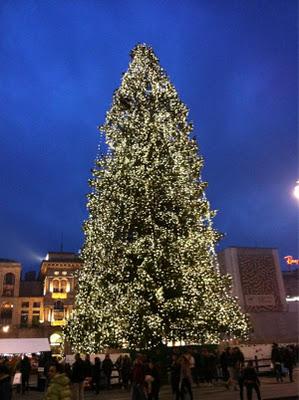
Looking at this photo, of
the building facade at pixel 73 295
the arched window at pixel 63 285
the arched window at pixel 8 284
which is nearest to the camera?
the building facade at pixel 73 295

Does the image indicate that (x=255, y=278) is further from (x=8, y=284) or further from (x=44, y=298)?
(x=8, y=284)

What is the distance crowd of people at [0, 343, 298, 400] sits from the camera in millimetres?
10211

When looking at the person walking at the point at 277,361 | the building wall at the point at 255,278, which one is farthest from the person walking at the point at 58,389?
the building wall at the point at 255,278

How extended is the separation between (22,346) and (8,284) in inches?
2316

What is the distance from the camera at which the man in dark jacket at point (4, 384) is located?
33.4 ft

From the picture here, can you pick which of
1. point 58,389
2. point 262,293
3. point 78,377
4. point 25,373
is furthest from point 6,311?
point 58,389

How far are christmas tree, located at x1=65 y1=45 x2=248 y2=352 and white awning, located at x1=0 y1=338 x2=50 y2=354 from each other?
1.96 m

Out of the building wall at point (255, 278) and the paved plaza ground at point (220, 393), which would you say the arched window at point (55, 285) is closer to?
the building wall at point (255, 278)

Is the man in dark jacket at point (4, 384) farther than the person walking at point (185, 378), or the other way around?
the person walking at point (185, 378)

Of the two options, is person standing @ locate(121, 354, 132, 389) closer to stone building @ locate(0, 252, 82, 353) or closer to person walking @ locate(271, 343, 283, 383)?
person walking @ locate(271, 343, 283, 383)

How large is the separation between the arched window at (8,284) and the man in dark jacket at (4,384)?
230ft

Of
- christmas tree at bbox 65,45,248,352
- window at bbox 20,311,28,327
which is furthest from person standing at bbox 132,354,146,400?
window at bbox 20,311,28,327

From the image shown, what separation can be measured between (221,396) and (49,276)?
67.2 metres

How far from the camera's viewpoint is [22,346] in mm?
21562
